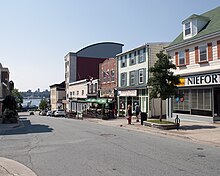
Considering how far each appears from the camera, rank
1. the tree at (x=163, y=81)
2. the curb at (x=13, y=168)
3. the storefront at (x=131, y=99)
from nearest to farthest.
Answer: the curb at (x=13, y=168) < the tree at (x=163, y=81) < the storefront at (x=131, y=99)

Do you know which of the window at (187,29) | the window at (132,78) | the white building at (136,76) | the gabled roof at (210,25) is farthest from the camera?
the window at (132,78)

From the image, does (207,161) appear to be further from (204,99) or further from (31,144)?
(204,99)

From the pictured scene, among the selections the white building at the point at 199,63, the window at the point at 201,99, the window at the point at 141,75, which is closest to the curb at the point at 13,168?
the white building at the point at 199,63

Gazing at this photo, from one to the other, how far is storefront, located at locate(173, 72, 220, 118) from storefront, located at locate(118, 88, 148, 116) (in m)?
6.87

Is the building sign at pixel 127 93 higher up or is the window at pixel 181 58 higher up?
the window at pixel 181 58

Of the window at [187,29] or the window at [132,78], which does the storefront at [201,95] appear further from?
the window at [132,78]

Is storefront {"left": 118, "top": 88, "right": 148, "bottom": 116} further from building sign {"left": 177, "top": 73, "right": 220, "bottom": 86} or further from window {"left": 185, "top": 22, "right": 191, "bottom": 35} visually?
window {"left": 185, "top": 22, "right": 191, "bottom": 35}

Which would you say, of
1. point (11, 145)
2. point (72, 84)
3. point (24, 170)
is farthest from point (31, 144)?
point (72, 84)

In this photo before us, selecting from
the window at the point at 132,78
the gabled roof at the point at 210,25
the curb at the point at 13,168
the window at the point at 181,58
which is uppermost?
the gabled roof at the point at 210,25

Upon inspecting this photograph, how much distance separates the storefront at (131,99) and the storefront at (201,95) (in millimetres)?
6868

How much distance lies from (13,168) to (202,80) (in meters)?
16.8

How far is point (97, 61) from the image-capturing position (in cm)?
6869

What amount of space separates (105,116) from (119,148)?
19.9 m

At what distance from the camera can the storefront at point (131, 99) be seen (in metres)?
31.2
